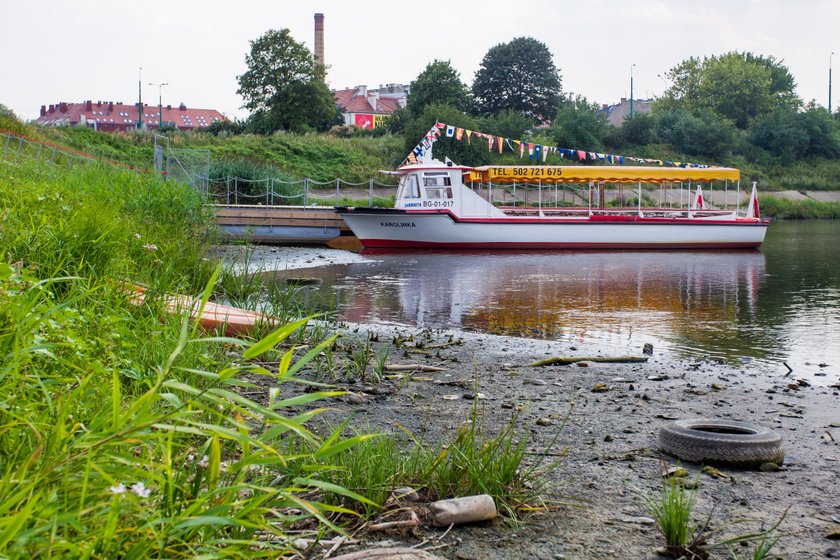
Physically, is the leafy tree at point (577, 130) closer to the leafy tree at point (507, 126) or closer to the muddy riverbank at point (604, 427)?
the leafy tree at point (507, 126)

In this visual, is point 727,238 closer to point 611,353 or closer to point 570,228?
point 570,228

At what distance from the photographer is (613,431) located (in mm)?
5363

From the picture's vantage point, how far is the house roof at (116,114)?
9912 cm

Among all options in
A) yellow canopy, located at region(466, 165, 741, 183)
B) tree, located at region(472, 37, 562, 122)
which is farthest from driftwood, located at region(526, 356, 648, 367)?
tree, located at region(472, 37, 562, 122)

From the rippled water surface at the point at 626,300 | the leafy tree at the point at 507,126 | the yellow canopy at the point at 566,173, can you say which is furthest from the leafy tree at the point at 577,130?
the rippled water surface at the point at 626,300

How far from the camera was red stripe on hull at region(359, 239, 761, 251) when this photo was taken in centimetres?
2717

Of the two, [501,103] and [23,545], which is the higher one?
[501,103]

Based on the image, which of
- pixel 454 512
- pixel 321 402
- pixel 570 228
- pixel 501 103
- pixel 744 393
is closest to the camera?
pixel 454 512

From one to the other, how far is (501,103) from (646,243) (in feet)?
156

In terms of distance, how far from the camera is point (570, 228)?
91.9ft

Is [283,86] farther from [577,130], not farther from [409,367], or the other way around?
[409,367]

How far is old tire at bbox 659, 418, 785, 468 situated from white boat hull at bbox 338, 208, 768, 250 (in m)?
21.9

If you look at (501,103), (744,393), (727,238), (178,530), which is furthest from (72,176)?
(501,103)

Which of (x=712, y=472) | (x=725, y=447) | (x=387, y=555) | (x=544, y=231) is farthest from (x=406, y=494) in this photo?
(x=544, y=231)
